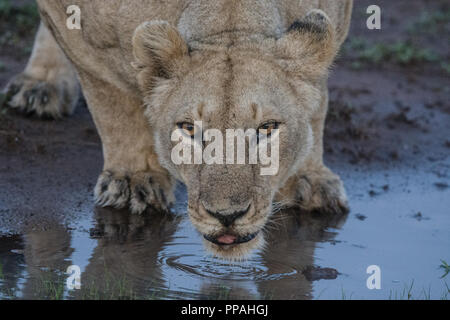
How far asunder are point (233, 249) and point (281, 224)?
1275 millimetres

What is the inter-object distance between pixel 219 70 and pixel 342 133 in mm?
3600

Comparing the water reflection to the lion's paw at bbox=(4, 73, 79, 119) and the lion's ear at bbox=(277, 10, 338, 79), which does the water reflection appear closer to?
the lion's ear at bbox=(277, 10, 338, 79)

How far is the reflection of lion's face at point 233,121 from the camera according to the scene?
14.2 feet

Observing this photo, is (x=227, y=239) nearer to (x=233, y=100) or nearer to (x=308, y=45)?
(x=233, y=100)

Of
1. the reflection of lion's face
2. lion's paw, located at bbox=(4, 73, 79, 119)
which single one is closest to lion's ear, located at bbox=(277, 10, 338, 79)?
the reflection of lion's face

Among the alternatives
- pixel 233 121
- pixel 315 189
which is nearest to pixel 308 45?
pixel 233 121

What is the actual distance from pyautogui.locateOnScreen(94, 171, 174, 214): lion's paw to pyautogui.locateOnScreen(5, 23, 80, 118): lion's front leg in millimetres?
1757

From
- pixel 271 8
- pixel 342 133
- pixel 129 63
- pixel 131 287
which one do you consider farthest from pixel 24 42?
pixel 131 287

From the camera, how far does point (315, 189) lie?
6.15 m

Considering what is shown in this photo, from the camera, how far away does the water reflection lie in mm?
4312

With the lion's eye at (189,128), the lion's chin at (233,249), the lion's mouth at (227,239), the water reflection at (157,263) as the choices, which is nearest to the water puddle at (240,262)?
the water reflection at (157,263)

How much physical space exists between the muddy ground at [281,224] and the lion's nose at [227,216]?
0.37 meters
